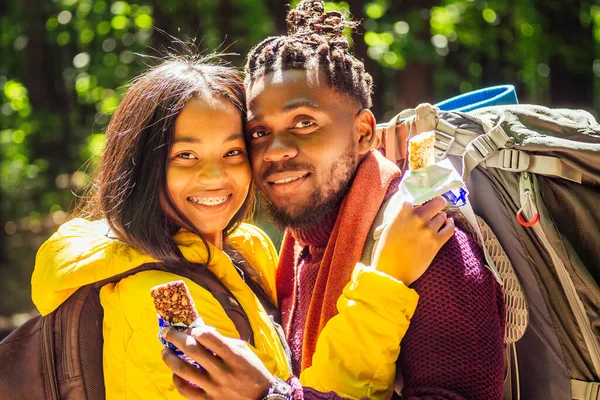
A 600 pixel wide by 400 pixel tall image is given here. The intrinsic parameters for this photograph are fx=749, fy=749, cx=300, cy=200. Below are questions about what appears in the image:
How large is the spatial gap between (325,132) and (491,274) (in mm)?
843

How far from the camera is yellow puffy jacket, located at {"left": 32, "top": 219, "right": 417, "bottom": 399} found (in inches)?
92.4

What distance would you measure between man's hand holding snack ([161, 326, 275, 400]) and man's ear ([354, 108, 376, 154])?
1123mm

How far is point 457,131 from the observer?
2.75m

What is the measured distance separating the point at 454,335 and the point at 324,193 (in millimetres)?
818

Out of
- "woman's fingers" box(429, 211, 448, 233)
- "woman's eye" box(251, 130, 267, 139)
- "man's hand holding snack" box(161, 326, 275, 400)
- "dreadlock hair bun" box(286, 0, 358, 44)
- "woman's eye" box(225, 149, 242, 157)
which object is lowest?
"man's hand holding snack" box(161, 326, 275, 400)

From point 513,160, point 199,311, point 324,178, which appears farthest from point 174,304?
point 513,160

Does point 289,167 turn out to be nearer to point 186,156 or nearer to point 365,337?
point 186,156

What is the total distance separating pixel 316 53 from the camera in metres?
2.95

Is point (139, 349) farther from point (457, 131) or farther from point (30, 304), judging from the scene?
→ point (30, 304)

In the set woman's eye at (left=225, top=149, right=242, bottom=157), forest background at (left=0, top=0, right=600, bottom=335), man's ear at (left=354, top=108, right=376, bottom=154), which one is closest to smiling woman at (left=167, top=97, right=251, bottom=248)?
woman's eye at (left=225, top=149, right=242, bottom=157)

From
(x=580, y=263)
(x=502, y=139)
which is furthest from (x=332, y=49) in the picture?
(x=580, y=263)

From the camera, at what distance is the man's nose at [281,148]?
2.87m

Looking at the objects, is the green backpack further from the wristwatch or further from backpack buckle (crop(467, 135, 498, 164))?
the wristwatch

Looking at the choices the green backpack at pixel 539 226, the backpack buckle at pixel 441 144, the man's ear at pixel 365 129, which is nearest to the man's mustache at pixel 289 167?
the man's ear at pixel 365 129
